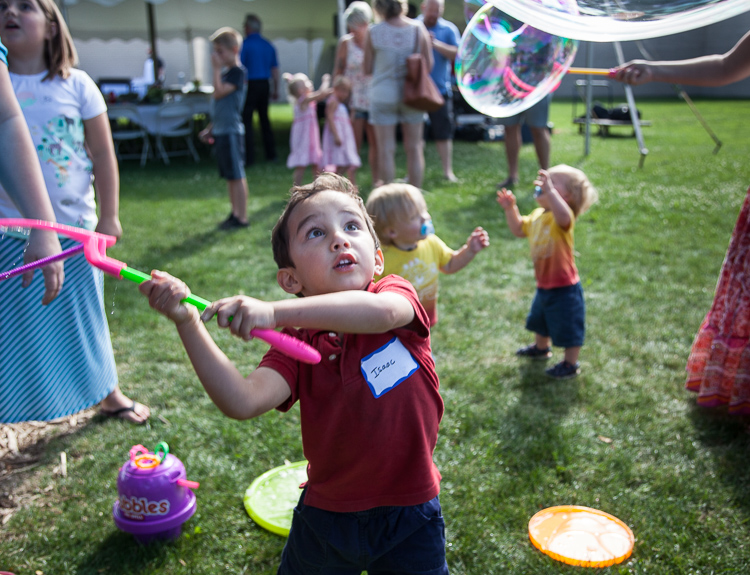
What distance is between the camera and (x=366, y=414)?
162cm

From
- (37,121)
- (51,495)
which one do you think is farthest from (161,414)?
(37,121)

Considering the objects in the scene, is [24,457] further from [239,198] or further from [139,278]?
[239,198]

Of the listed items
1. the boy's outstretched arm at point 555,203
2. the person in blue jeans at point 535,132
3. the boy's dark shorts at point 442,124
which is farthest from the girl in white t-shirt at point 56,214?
the boy's dark shorts at point 442,124

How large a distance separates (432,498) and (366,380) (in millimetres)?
381

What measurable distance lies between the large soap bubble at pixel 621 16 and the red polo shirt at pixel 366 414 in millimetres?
914

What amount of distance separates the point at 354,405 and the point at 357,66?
728 cm

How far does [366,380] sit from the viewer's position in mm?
1597

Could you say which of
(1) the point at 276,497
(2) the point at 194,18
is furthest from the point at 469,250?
(2) the point at 194,18

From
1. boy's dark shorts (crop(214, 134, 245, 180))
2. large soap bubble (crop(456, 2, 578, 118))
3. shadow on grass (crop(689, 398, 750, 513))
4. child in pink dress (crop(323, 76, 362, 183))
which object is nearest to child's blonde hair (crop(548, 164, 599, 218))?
large soap bubble (crop(456, 2, 578, 118))

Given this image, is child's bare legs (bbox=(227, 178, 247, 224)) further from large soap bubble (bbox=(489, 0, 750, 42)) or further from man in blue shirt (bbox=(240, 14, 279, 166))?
large soap bubble (bbox=(489, 0, 750, 42))

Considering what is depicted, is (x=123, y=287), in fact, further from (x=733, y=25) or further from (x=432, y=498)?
(x=733, y=25)

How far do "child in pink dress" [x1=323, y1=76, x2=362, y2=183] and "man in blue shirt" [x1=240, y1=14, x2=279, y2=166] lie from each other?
3.49 m

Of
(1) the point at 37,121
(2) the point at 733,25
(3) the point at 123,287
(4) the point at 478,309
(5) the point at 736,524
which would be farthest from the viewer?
(2) the point at 733,25

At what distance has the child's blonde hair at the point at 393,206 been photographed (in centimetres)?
305
